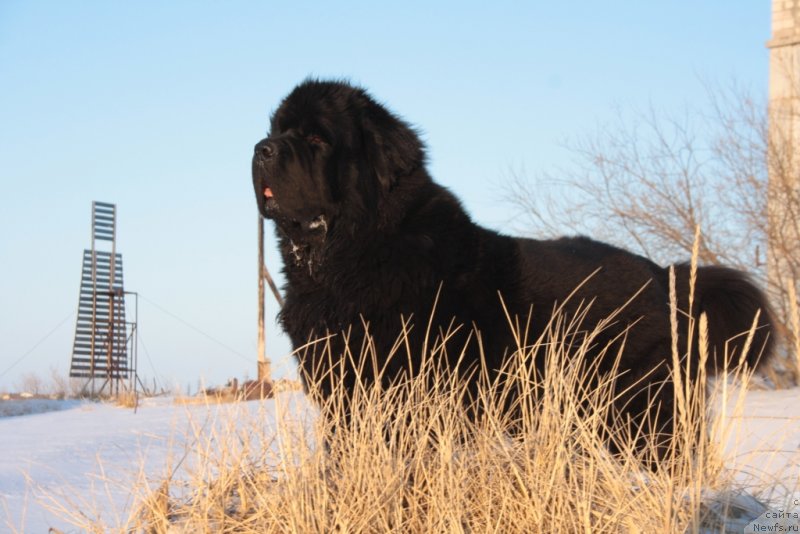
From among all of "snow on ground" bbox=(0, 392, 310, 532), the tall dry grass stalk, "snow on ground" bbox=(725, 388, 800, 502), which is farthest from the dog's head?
"snow on ground" bbox=(725, 388, 800, 502)

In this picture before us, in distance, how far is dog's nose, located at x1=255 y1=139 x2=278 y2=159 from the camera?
4082 millimetres

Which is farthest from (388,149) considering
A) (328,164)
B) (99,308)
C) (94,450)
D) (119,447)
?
(99,308)

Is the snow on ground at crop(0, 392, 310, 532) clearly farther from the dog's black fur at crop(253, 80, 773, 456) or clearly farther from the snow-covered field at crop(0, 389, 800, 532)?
the dog's black fur at crop(253, 80, 773, 456)

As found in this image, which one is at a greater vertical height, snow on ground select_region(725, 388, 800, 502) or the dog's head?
the dog's head

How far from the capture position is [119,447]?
3.66 meters

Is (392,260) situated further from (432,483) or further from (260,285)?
(260,285)

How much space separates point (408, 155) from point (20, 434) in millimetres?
4897

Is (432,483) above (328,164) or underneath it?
underneath

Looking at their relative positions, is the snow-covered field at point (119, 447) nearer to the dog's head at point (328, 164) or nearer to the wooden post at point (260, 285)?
the dog's head at point (328, 164)

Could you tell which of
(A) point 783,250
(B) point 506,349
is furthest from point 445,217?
(A) point 783,250

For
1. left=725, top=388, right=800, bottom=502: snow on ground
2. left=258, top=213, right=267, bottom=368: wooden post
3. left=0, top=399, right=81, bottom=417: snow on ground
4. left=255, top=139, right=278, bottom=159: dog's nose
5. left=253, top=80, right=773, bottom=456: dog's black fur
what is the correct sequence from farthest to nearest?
left=258, top=213, right=267, bottom=368: wooden post → left=0, top=399, right=81, bottom=417: snow on ground → left=255, top=139, right=278, bottom=159: dog's nose → left=253, top=80, right=773, bottom=456: dog's black fur → left=725, top=388, right=800, bottom=502: snow on ground

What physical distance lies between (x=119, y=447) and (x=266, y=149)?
1518mm

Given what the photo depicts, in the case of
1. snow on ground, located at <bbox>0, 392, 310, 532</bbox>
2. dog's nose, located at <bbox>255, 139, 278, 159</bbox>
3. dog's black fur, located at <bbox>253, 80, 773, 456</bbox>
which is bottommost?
snow on ground, located at <bbox>0, 392, 310, 532</bbox>

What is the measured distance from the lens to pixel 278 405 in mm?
3189
